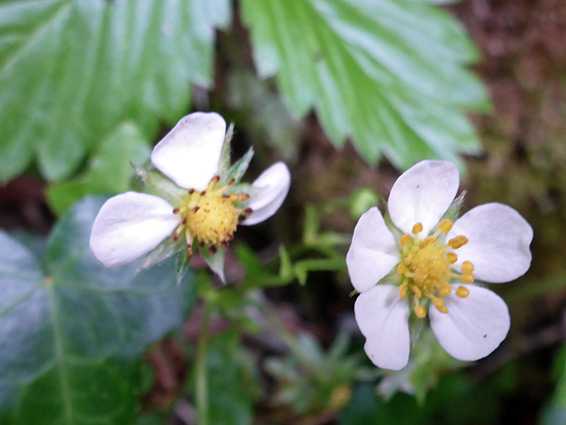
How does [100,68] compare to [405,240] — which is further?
[100,68]

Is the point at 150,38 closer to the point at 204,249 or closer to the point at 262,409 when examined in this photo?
the point at 204,249

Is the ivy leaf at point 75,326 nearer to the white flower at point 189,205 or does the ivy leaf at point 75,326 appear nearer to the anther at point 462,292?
the white flower at point 189,205

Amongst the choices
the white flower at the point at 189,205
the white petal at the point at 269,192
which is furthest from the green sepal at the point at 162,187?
the white petal at the point at 269,192

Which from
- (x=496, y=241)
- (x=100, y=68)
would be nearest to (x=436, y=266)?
(x=496, y=241)

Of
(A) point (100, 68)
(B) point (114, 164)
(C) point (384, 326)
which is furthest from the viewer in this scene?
(A) point (100, 68)

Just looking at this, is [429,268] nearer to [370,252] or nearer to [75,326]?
[370,252]

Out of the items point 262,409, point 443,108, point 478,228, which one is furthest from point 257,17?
point 262,409
